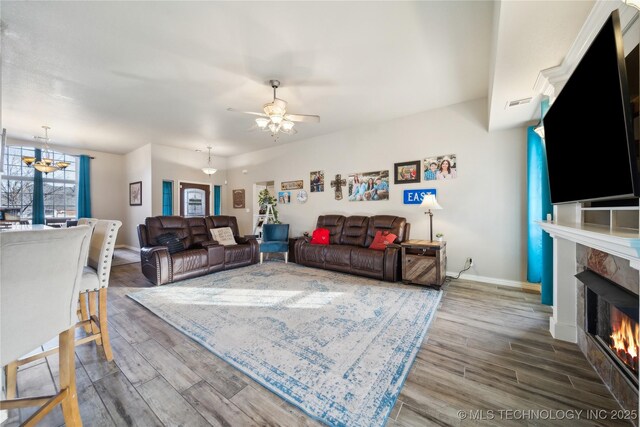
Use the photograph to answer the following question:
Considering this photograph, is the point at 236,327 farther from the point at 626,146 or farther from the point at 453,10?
the point at 453,10

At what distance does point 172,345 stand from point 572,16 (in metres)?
3.76

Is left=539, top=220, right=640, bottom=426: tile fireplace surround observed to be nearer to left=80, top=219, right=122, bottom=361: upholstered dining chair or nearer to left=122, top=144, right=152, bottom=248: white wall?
left=80, top=219, right=122, bottom=361: upholstered dining chair

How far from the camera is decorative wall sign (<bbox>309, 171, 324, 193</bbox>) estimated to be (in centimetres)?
554

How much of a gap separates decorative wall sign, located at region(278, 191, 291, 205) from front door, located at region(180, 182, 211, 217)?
274 centimetres

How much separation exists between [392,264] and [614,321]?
2305 millimetres

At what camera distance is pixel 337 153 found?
5.29 m

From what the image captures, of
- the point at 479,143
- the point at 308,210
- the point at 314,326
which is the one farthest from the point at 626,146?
the point at 308,210

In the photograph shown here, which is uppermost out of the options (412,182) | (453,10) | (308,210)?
(453,10)

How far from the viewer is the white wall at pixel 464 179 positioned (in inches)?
138

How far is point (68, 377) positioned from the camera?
3.89ft

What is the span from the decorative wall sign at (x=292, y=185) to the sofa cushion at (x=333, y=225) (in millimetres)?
1139

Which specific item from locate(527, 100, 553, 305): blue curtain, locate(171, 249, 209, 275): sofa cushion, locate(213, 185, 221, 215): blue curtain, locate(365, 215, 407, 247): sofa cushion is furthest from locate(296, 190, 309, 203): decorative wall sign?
locate(527, 100, 553, 305): blue curtain

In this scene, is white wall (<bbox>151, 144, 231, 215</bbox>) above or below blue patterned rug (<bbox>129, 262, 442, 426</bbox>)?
above

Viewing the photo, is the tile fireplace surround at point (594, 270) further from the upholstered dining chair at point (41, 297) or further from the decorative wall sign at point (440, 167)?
the upholstered dining chair at point (41, 297)
